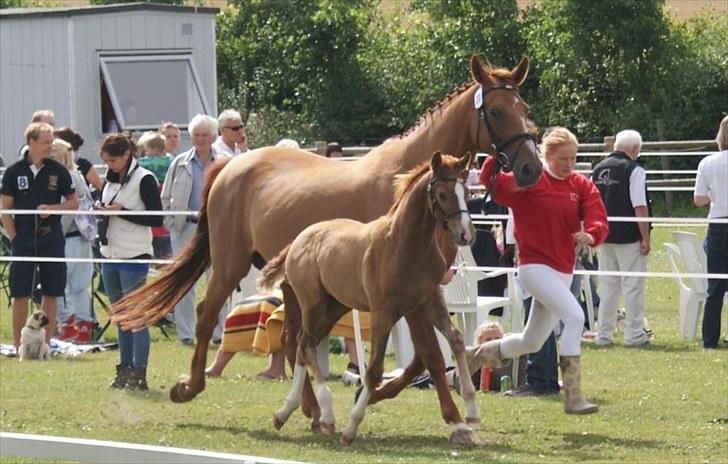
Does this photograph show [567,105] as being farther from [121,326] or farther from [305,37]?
[121,326]

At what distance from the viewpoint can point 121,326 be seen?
11.0 m

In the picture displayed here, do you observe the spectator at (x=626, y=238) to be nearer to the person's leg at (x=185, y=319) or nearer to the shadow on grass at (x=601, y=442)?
the person's leg at (x=185, y=319)

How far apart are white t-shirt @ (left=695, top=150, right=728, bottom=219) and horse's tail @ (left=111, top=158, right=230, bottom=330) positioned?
4799 mm

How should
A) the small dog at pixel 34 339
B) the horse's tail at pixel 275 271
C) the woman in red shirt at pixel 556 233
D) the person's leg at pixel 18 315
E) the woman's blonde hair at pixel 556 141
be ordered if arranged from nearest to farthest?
1. the woman in red shirt at pixel 556 233
2. the woman's blonde hair at pixel 556 141
3. the horse's tail at pixel 275 271
4. the small dog at pixel 34 339
5. the person's leg at pixel 18 315

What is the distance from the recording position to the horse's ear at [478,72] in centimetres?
927

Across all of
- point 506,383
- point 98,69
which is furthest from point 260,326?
point 98,69

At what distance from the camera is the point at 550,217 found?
31.2ft

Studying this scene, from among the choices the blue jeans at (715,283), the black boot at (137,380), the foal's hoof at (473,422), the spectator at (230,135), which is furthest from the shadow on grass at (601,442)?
the spectator at (230,135)

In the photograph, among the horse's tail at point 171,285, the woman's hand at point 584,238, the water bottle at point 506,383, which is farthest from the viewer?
the water bottle at point 506,383

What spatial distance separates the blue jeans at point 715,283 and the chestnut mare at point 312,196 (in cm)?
456

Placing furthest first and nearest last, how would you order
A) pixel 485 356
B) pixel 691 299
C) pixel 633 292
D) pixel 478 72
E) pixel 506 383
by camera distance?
pixel 691 299
pixel 633 292
pixel 506 383
pixel 485 356
pixel 478 72

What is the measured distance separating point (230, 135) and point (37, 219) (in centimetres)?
187

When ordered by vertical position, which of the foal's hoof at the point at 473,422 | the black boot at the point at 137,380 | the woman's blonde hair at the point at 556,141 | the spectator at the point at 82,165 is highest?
the woman's blonde hair at the point at 556,141

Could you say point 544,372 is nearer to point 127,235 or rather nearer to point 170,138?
point 127,235
